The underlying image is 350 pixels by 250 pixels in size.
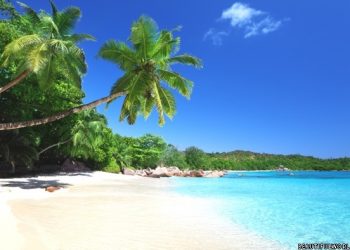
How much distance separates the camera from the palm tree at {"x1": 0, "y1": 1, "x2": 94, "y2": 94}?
41.3 ft

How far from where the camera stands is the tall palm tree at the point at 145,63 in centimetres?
1461

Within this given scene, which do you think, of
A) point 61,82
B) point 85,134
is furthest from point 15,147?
point 85,134

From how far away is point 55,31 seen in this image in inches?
631

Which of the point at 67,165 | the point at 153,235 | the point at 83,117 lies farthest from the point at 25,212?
the point at 67,165

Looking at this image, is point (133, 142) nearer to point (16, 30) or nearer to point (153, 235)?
point (16, 30)

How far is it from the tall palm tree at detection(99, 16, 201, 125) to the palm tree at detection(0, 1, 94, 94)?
156cm

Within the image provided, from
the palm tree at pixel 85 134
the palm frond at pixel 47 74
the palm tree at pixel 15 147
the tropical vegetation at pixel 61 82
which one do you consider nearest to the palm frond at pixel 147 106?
the tropical vegetation at pixel 61 82

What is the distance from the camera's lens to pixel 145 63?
14.8 meters

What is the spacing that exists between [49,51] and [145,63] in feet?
12.4

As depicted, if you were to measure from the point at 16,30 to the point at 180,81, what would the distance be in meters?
10.9

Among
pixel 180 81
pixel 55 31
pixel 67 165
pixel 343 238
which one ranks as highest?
pixel 55 31

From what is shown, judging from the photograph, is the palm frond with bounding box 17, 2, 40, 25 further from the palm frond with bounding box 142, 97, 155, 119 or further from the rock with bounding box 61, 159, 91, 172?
the rock with bounding box 61, 159, 91, 172

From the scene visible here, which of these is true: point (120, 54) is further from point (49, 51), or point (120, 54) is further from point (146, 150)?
point (146, 150)

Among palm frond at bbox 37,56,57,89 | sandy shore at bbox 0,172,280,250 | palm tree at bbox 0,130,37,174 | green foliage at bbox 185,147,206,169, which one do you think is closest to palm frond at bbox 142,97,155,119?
palm frond at bbox 37,56,57,89
